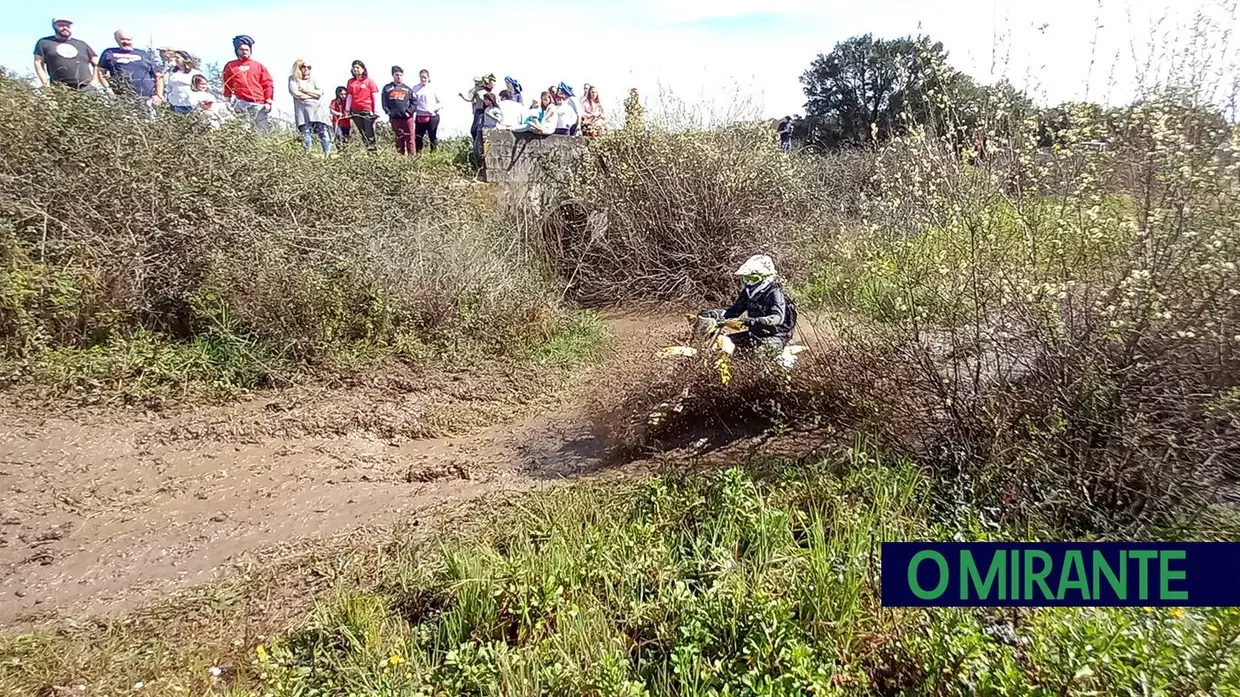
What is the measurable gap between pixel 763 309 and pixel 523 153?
6.96 metres

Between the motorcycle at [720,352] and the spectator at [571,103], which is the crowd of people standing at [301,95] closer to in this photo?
the spectator at [571,103]

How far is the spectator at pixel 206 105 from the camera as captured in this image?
8352mm

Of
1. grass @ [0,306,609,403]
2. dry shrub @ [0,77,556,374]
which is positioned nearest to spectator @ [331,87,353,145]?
dry shrub @ [0,77,556,374]

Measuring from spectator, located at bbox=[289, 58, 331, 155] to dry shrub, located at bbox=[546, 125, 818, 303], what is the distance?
3.68 m

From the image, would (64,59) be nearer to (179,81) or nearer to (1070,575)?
(179,81)

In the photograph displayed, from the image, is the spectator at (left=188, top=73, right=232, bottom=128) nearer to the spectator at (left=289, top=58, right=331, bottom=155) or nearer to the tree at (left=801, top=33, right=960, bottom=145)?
the spectator at (left=289, top=58, right=331, bottom=155)

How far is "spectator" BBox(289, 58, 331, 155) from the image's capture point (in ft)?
33.3

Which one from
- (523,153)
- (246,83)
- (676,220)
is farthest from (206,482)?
(523,153)

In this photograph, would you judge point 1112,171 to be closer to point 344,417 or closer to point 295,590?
point 295,590

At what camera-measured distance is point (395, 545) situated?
453cm

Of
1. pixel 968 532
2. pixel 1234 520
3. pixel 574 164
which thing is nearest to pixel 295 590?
pixel 968 532

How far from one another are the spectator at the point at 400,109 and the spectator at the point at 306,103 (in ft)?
4.10

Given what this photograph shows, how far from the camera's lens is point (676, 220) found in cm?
1043

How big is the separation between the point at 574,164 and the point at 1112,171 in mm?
8405
